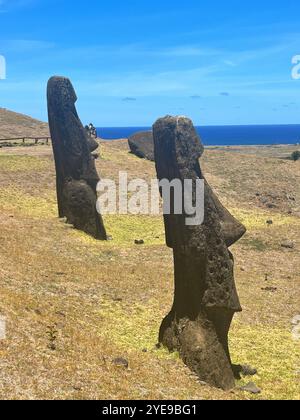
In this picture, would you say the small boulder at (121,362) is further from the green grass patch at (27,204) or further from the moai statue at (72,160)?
the green grass patch at (27,204)

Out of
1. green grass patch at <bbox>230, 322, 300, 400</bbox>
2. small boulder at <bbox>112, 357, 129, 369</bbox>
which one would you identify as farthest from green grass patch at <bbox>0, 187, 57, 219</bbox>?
small boulder at <bbox>112, 357, 129, 369</bbox>

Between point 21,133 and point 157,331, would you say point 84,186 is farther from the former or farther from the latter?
point 21,133

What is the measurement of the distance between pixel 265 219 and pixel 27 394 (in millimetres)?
33048

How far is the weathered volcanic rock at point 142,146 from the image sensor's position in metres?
59.8

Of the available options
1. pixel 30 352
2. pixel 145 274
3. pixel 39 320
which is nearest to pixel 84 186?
pixel 145 274

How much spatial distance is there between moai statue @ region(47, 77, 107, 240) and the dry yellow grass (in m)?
1.18

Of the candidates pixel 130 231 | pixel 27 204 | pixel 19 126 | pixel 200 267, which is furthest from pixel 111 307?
pixel 19 126

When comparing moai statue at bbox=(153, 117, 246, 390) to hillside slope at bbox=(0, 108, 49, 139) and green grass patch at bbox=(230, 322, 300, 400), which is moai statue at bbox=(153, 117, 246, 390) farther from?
hillside slope at bbox=(0, 108, 49, 139)

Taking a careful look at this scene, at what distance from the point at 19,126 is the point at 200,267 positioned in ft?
257

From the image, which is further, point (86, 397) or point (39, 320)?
point (39, 320)

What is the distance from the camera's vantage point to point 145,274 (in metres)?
26.2

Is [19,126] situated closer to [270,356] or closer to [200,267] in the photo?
[270,356]

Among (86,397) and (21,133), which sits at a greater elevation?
(21,133)

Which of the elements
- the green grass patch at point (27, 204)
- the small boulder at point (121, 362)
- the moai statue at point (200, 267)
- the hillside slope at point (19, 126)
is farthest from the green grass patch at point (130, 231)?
the hillside slope at point (19, 126)
